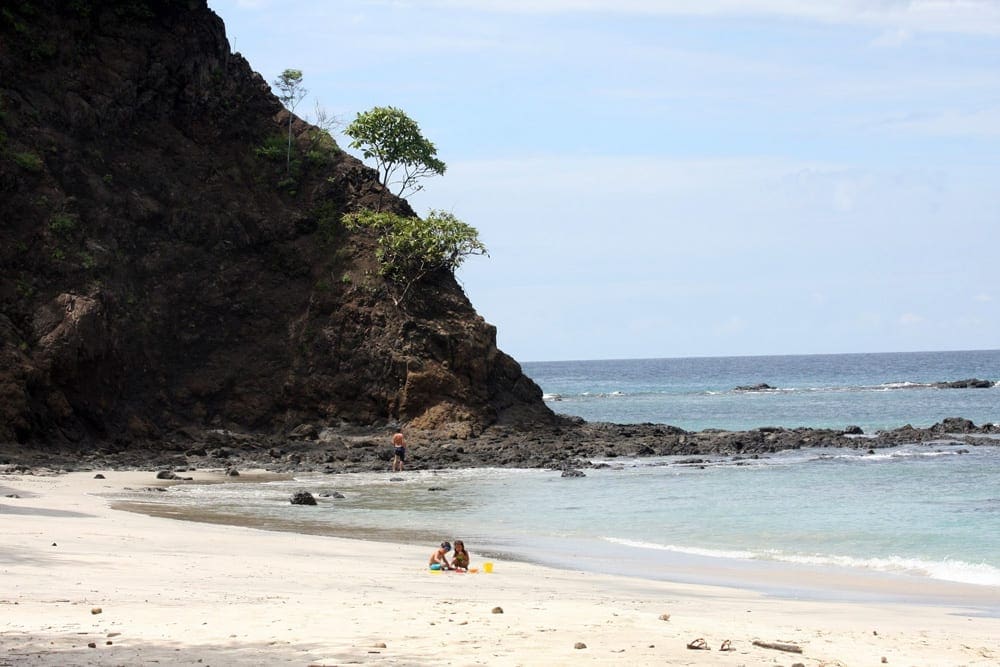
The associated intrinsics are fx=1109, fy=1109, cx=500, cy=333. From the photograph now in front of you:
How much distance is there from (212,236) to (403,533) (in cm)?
2782

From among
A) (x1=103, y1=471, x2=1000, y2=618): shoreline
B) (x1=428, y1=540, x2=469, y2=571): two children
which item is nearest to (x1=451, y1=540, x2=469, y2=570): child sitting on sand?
(x1=428, y1=540, x2=469, y2=571): two children

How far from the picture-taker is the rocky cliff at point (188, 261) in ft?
130

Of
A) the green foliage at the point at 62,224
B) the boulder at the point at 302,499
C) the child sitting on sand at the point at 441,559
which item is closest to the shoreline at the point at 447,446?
the green foliage at the point at 62,224

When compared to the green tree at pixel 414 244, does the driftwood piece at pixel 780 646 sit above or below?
below

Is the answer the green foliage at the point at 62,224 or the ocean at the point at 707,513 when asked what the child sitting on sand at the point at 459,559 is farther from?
the green foliage at the point at 62,224

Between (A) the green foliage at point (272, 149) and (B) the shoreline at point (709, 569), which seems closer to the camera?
(B) the shoreline at point (709, 569)

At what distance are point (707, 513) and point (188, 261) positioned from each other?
2722 centimetres

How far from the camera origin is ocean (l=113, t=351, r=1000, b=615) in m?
18.4

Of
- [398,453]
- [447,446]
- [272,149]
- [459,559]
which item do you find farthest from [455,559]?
[272,149]

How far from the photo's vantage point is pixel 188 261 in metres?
45.1

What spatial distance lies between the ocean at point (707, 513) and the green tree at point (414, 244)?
12.4 metres

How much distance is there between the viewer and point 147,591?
11.9 metres

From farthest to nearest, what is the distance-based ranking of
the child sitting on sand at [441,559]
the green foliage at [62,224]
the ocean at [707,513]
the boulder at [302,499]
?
the green foliage at [62,224], the boulder at [302,499], the ocean at [707,513], the child sitting on sand at [441,559]

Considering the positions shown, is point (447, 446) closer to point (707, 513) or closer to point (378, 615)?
point (707, 513)
